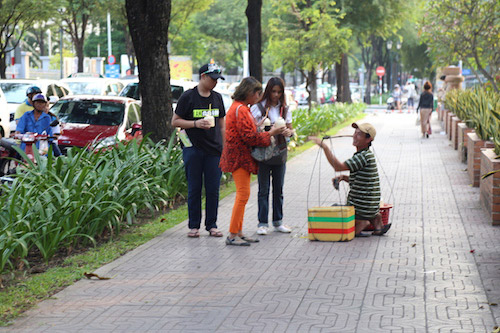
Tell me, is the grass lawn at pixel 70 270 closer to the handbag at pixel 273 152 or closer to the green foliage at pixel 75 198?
the green foliage at pixel 75 198

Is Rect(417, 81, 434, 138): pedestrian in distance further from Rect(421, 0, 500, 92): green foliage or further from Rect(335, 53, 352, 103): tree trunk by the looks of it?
Rect(335, 53, 352, 103): tree trunk

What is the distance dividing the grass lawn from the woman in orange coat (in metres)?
1.09

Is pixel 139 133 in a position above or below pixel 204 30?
below

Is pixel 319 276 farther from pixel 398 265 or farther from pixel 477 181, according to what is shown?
pixel 477 181

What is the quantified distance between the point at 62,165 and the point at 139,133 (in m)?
5.67

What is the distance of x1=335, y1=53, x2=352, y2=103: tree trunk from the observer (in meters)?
40.6

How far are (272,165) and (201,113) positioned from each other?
993 mm

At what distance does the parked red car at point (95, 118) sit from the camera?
15.2 meters

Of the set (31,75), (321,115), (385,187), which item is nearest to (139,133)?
(385,187)

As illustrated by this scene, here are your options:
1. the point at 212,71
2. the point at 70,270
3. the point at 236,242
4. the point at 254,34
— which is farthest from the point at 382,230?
the point at 254,34

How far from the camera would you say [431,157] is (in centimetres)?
1961

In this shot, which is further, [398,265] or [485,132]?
[485,132]

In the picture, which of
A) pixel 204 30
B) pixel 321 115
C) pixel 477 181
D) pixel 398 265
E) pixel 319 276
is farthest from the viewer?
pixel 204 30

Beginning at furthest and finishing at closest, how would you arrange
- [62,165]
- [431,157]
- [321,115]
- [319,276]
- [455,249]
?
[321,115]
[431,157]
[62,165]
[455,249]
[319,276]
